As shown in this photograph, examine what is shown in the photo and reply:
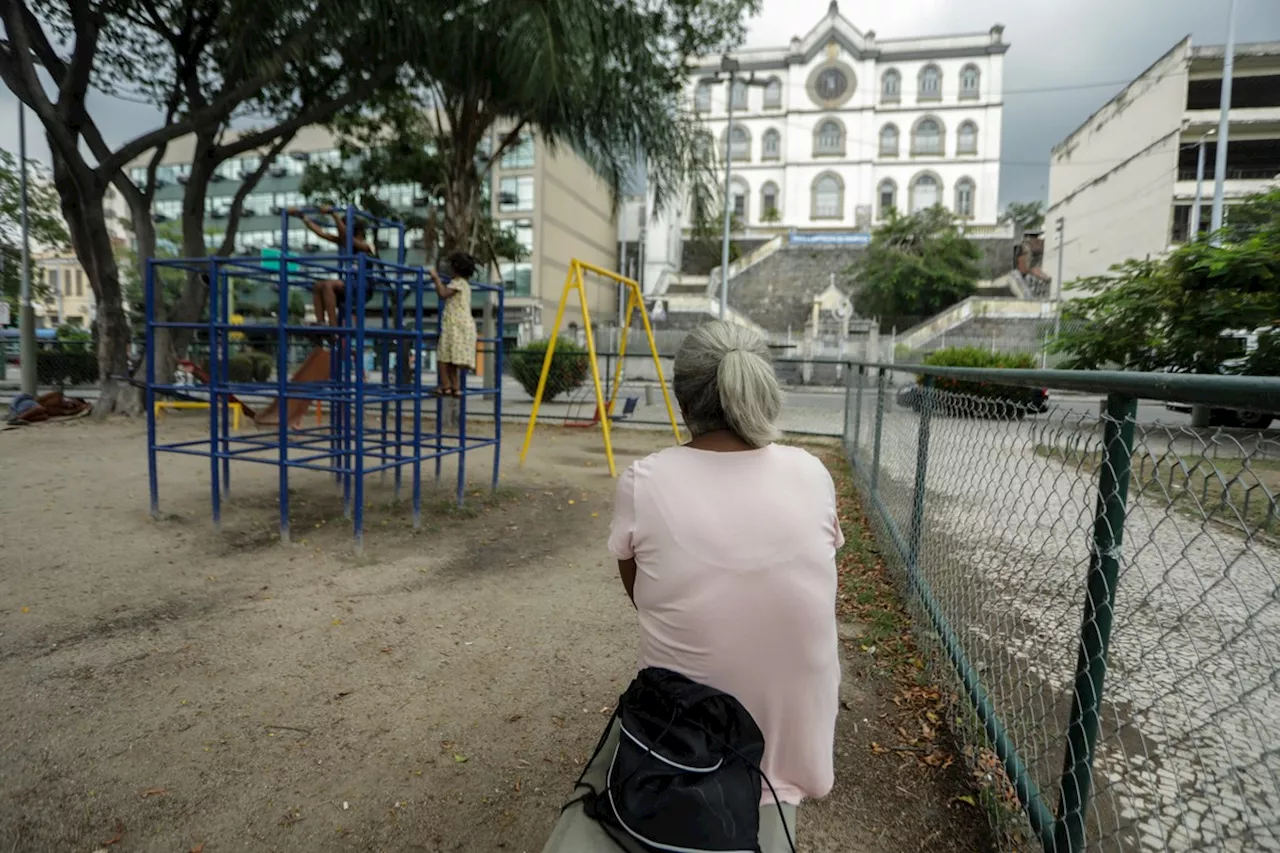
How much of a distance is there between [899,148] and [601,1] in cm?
5670

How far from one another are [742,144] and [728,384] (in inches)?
2568

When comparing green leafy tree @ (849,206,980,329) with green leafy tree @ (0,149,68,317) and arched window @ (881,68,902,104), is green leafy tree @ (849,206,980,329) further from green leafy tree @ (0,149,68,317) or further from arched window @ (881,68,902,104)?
green leafy tree @ (0,149,68,317)

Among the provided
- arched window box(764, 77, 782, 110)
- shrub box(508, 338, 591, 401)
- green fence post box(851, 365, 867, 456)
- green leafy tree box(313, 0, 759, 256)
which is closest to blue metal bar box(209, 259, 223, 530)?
green leafy tree box(313, 0, 759, 256)

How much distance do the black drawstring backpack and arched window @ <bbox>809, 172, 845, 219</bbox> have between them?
2438 inches

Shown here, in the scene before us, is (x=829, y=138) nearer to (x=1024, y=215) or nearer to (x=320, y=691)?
(x=1024, y=215)

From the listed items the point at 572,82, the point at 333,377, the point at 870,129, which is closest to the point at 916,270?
the point at 870,129

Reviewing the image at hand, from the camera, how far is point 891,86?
59.0 m

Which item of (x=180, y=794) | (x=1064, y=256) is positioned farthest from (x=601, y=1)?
(x=1064, y=256)

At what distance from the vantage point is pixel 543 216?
4031 cm

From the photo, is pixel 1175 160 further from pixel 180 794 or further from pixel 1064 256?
pixel 180 794

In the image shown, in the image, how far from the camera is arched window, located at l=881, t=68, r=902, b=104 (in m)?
58.8

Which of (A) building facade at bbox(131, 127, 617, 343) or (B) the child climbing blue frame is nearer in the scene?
(B) the child climbing blue frame

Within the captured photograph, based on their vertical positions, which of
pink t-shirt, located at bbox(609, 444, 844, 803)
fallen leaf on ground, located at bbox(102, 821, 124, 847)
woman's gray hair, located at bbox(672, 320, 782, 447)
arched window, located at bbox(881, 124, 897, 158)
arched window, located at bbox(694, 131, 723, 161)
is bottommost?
fallen leaf on ground, located at bbox(102, 821, 124, 847)

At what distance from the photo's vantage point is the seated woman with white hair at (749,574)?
1426 mm
